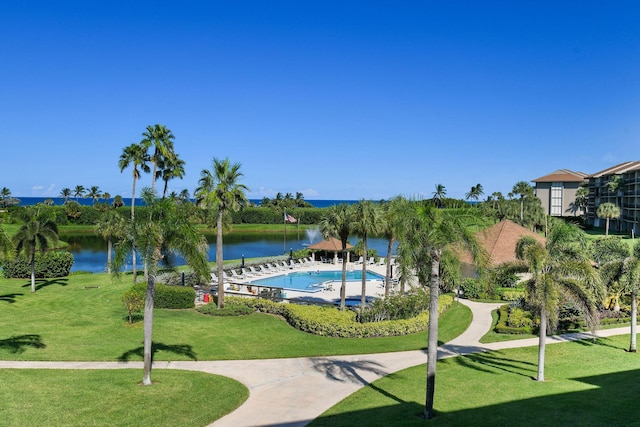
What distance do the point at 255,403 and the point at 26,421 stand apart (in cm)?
591

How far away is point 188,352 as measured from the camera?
18641mm

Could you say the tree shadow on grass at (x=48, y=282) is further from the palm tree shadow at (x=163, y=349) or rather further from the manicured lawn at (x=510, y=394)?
the manicured lawn at (x=510, y=394)

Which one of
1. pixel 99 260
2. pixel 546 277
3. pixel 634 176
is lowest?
pixel 99 260

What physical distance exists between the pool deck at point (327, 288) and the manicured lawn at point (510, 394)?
12.2m

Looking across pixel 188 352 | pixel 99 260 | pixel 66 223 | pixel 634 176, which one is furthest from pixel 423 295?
pixel 66 223

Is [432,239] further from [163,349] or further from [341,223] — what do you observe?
[341,223]

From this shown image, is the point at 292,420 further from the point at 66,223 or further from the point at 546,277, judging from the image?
the point at 66,223

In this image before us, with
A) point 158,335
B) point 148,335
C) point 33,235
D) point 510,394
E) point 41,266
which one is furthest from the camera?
point 41,266

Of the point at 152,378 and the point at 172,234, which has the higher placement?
the point at 172,234

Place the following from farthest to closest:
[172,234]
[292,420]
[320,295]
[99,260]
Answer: [99,260], [320,295], [172,234], [292,420]

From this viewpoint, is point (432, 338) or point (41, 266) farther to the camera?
point (41, 266)

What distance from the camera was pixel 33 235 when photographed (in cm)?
2908

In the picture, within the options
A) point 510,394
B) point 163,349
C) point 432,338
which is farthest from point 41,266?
point 510,394

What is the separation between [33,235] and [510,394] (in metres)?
28.9
